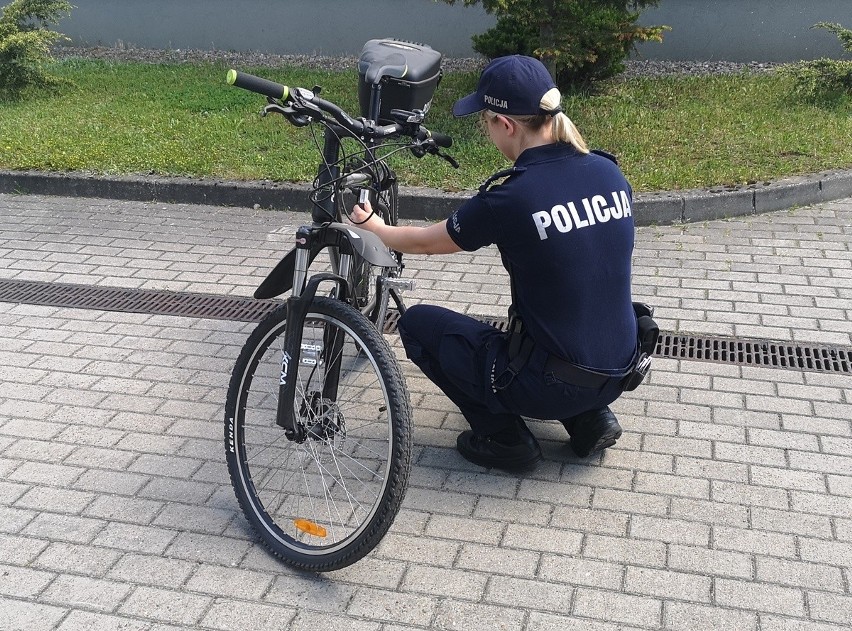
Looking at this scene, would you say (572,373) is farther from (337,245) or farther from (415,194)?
(415,194)

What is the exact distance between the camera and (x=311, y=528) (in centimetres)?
344

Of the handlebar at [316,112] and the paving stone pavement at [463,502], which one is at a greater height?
the handlebar at [316,112]

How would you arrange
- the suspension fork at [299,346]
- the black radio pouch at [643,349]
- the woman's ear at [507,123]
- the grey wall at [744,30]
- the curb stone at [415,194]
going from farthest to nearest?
the grey wall at [744,30] → the curb stone at [415,194] → the black radio pouch at [643,349] → the woman's ear at [507,123] → the suspension fork at [299,346]

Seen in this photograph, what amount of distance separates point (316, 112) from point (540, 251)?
89cm

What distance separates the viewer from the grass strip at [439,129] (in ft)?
24.5

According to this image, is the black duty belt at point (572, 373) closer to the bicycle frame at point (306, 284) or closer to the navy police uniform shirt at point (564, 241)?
the navy police uniform shirt at point (564, 241)

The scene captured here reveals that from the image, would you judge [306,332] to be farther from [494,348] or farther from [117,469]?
[117,469]

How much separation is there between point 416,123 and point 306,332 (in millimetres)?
942

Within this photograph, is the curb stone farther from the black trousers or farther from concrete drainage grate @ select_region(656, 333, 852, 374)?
the black trousers

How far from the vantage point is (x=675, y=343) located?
507 centimetres

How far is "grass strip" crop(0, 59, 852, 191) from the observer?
7473mm

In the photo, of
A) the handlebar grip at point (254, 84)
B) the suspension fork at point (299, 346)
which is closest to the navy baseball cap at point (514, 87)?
the handlebar grip at point (254, 84)

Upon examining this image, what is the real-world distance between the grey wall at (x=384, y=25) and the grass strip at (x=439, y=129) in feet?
3.22

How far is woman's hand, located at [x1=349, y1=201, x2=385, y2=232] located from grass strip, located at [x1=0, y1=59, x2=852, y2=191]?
12.0 feet
